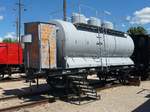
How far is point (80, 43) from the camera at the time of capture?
50.5 feet

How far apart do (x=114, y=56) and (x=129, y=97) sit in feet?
15.3

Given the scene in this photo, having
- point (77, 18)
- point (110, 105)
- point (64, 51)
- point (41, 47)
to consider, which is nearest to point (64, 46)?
point (64, 51)

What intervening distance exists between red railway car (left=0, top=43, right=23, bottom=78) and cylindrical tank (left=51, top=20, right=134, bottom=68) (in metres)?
10.0

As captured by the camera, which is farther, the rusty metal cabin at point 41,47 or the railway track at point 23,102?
the rusty metal cabin at point 41,47

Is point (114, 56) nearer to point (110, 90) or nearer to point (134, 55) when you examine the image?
point (110, 90)

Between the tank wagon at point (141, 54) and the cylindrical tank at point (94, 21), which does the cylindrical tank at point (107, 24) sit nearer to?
the cylindrical tank at point (94, 21)

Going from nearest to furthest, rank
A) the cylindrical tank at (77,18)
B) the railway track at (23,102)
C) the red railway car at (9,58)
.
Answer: the railway track at (23,102), the cylindrical tank at (77,18), the red railway car at (9,58)

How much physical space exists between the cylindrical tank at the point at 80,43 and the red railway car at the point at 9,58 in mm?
10033

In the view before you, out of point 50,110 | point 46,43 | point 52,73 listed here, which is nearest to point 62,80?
point 52,73

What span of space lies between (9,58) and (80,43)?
38.0 ft

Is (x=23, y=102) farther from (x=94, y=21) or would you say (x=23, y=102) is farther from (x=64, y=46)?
(x=94, y=21)

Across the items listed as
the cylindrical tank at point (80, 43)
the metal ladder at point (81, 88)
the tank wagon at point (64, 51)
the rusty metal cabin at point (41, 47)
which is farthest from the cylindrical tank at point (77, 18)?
the metal ladder at point (81, 88)

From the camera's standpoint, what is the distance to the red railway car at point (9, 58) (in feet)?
81.9

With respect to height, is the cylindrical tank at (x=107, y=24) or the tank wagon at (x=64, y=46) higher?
the cylindrical tank at (x=107, y=24)
